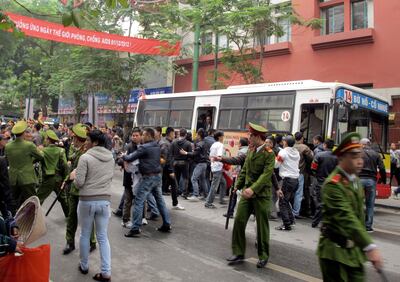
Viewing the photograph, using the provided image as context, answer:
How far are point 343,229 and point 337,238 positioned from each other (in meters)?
0.12

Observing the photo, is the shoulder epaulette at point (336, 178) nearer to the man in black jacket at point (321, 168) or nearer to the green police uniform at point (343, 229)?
the green police uniform at point (343, 229)

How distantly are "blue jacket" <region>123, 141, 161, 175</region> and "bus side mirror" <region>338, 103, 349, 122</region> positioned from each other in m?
5.47

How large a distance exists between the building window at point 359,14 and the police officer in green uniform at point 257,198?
43.0 feet

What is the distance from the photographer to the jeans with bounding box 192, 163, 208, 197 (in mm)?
10727

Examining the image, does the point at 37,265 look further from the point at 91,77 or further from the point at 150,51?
the point at 91,77

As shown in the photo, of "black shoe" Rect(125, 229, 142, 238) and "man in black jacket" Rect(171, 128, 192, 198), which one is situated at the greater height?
"man in black jacket" Rect(171, 128, 192, 198)

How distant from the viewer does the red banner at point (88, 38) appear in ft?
47.8

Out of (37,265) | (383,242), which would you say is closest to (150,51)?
(383,242)

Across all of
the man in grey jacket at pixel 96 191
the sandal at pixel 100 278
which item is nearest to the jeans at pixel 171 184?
the man in grey jacket at pixel 96 191

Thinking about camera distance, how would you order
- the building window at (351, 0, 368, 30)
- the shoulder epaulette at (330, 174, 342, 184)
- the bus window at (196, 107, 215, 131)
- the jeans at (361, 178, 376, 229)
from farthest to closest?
the building window at (351, 0, 368, 30)
the bus window at (196, 107, 215, 131)
the jeans at (361, 178, 376, 229)
the shoulder epaulette at (330, 174, 342, 184)

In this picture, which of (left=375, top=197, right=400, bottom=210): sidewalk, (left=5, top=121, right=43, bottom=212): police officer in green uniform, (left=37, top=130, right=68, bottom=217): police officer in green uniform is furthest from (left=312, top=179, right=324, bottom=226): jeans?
(left=5, top=121, right=43, bottom=212): police officer in green uniform

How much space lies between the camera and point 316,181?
8430mm

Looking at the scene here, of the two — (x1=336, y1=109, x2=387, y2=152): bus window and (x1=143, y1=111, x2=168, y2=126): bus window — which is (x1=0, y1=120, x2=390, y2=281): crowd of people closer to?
(x1=336, y1=109, x2=387, y2=152): bus window

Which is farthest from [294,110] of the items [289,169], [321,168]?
[289,169]
